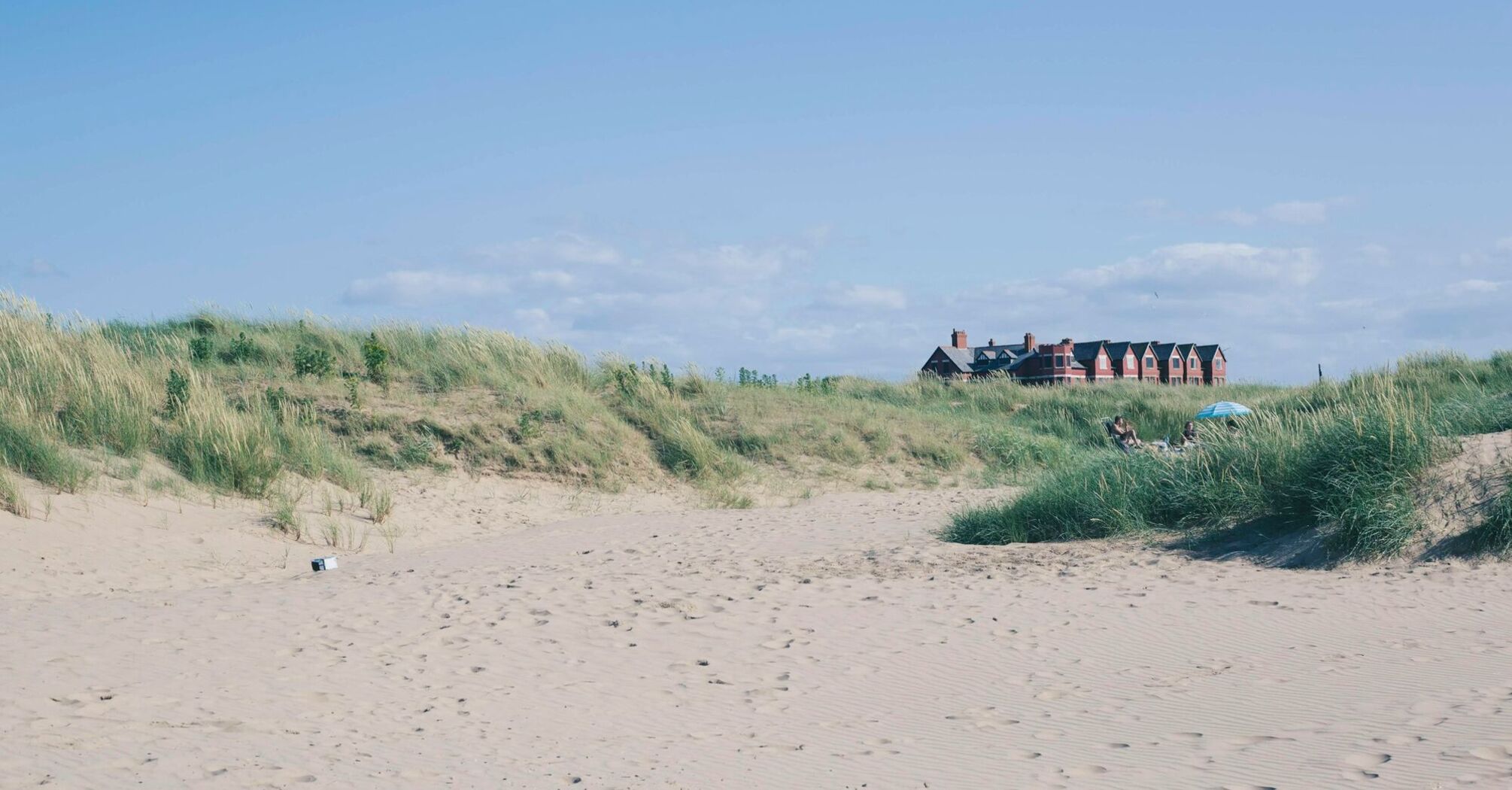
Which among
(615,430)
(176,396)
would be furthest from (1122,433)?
(176,396)

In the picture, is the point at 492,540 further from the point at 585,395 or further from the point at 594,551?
the point at 585,395

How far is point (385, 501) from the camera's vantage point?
46.2ft

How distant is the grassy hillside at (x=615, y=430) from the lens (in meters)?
10.9

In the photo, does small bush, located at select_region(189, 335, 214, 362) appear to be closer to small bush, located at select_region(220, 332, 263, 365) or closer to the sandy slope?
small bush, located at select_region(220, 332, 263, 365)

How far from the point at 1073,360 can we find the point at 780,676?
5771cm

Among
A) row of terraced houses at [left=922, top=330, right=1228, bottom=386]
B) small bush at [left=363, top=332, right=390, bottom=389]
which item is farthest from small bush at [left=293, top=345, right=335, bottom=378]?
row of terraced houses at [left=922, top=330, right=1228, bottom=386]

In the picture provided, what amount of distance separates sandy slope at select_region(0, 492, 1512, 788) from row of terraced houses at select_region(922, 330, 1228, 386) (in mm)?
51174

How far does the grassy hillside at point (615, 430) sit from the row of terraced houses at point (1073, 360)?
35117mm

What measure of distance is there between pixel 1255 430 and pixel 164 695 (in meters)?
10.3

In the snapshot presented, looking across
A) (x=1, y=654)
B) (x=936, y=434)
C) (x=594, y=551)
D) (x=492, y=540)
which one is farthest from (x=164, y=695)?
(x=936, y=434)

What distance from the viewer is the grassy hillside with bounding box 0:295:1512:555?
35.7 ft

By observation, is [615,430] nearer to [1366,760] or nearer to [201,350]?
[201,350]

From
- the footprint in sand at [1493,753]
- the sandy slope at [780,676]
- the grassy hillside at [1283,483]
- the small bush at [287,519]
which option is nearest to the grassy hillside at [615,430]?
the grassy hillside at [1283,483]

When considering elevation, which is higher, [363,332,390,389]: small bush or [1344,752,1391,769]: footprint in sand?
[363,332,390,389]: small bush
